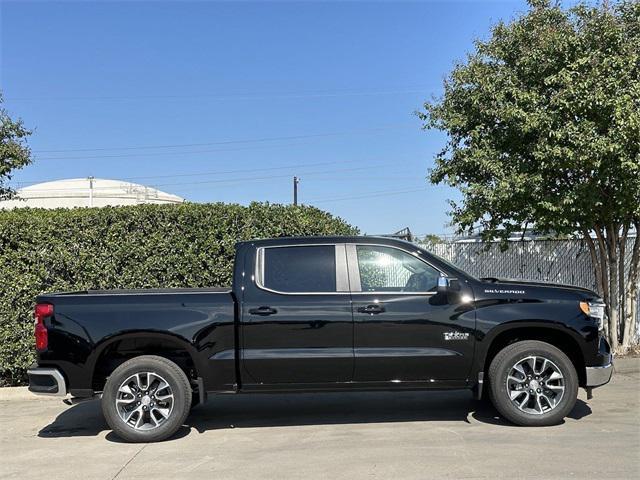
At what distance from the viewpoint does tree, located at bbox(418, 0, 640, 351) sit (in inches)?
328

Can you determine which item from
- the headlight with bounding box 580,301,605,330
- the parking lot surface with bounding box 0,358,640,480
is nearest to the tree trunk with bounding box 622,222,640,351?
the parking lot surface with bounding box 0,358,640,480

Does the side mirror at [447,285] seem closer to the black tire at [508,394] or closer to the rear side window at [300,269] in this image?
the black tire at [508,394]

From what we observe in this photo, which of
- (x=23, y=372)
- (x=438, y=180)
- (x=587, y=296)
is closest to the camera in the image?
(x=587, y=296)

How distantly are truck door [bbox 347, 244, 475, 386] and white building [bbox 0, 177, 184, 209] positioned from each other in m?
18.6

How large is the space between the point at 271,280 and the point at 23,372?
4779 mm

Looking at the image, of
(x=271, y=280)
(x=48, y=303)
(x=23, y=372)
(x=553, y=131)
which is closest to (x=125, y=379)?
(x=48, y=303)

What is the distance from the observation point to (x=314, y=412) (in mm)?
6770

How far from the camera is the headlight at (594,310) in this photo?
228 inches

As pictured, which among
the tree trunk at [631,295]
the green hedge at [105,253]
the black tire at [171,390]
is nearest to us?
the black tire at [171,390]

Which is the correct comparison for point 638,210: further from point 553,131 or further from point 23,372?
point 23,372

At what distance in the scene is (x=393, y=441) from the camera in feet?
18.0

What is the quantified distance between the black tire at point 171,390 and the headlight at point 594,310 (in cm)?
398

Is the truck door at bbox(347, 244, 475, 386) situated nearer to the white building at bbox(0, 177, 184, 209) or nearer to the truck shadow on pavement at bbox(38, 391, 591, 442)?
the truck shadow on pavement at bbox(38, 391, 591, 442)

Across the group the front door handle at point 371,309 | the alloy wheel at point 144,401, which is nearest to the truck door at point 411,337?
the front door handle at point 371,309
